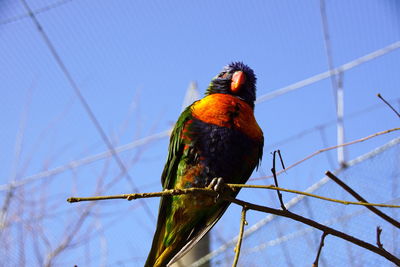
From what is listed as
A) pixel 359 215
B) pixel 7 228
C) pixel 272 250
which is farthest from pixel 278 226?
pixel 7 228

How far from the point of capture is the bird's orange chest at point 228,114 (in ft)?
6.54

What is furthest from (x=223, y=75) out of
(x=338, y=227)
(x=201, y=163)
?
(x=338, y=227)

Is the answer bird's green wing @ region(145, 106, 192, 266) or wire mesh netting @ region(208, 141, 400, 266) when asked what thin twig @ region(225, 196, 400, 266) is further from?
wire mesh netting @ region(208, 141, 400, 266)

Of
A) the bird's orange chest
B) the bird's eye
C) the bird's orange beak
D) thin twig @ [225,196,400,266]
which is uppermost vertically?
the bird's eye

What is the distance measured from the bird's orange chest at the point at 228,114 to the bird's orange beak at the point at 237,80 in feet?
0.66

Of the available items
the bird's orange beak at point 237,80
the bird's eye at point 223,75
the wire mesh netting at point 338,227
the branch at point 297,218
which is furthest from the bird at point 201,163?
the wire mesh netting at point 338,227

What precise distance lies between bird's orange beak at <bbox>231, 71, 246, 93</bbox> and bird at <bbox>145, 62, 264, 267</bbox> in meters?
0.15

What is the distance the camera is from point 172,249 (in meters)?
2.02

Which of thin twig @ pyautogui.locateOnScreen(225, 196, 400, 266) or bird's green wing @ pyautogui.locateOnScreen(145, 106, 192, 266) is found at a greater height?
bird's green wing @ pyautogui.locateOnScreen(145, 106, 192, 266)

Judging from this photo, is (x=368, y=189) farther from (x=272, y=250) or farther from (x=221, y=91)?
(x=221, y=91)

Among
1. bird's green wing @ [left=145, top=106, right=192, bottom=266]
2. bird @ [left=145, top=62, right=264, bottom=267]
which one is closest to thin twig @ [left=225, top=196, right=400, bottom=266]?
bird @ [left=145, top=62, right=264, bottom=267]

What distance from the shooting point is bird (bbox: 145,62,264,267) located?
1973 mm

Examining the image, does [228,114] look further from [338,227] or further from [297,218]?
[338,227]

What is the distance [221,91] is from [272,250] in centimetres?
122
